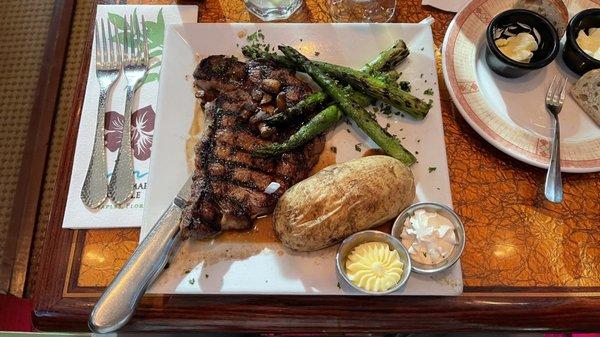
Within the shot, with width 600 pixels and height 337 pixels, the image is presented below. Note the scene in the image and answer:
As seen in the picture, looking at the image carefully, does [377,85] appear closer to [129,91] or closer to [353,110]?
[353,110]

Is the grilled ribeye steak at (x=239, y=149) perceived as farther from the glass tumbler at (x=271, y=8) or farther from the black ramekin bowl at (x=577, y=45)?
the black ramekin bowl at (x=577, y=45)

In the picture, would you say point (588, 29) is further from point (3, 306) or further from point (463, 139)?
point (3, 306)

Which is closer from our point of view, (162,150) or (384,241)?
(384,241)

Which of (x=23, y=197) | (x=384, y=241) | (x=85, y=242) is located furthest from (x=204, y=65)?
(x=23, y=197)

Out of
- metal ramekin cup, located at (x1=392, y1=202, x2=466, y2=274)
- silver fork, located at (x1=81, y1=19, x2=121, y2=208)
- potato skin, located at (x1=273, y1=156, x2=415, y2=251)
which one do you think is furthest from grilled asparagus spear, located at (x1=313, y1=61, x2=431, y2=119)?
silver fork, located at (x1=81, y1=19, x2=121, y2=208)

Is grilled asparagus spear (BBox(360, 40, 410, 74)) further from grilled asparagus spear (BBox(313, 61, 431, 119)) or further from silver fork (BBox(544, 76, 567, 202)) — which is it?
silver fork (BBox(544, 76, 567, 202))

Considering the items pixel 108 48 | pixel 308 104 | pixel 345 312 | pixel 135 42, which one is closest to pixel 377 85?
pixel 308 104

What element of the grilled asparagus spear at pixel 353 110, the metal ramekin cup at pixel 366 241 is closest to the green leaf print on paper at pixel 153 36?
the grilled asparagus spear at pixel 353 110
